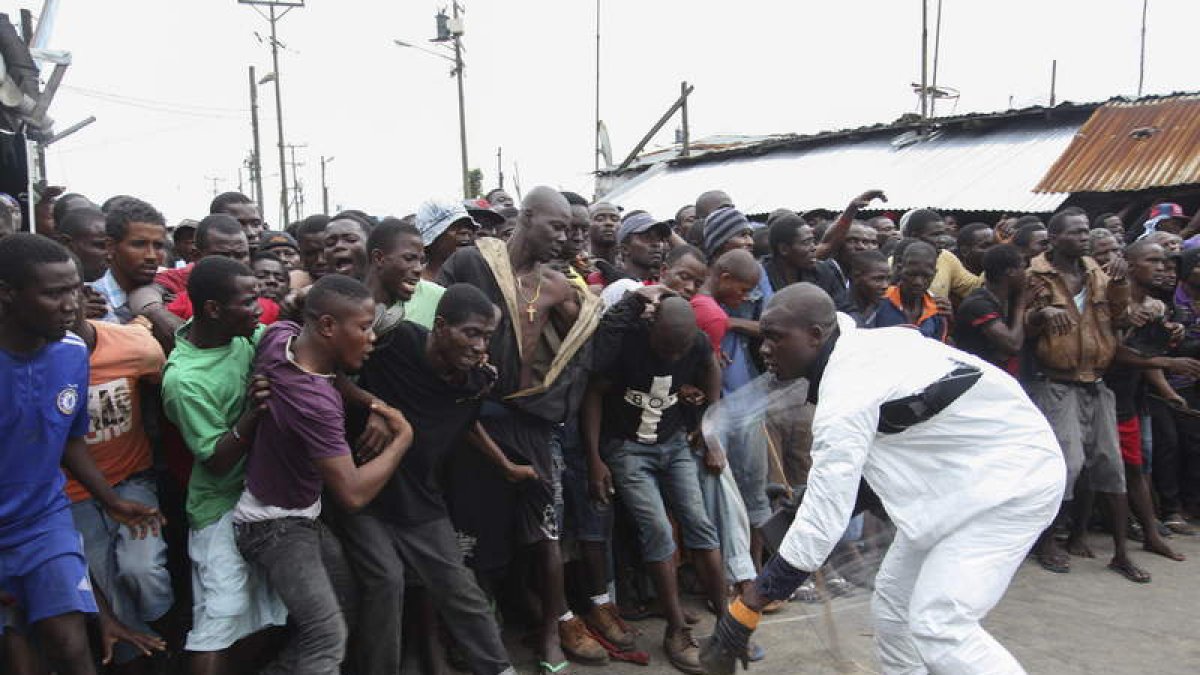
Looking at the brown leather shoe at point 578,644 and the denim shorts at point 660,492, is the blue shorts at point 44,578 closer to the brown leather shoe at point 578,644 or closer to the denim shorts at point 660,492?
the brown leather shoe at point 578,644

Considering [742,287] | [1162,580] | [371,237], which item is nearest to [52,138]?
[371,237]

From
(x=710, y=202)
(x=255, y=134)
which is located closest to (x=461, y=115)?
(x=255, y=134)

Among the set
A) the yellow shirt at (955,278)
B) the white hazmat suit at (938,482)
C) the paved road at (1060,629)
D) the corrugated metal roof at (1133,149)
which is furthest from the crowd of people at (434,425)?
the corrugated metal roof at (1133,149)

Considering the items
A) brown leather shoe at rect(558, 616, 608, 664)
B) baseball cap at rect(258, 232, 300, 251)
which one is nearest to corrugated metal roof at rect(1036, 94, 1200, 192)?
brown leather shoe at rect(558, 616, 608, 664)

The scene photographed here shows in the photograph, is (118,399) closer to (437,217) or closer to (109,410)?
(109,410)

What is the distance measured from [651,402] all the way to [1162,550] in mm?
3911

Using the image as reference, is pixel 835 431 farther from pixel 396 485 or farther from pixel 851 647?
pixel 396 485

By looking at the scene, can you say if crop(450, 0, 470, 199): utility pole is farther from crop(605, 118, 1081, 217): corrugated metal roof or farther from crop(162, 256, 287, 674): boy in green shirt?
crop(162, 256, 287, 674): boy in green shirt

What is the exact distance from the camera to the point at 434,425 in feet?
11.5

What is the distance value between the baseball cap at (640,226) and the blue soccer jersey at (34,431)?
11.0 ft

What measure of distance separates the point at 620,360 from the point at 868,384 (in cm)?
154

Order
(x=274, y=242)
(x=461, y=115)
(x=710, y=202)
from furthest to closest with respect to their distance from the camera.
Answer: (x=461, y=115) < (x=710, y=202) < (x=274, y=242)

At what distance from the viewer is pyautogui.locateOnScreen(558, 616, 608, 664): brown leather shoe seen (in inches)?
162

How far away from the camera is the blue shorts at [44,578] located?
2.80m
